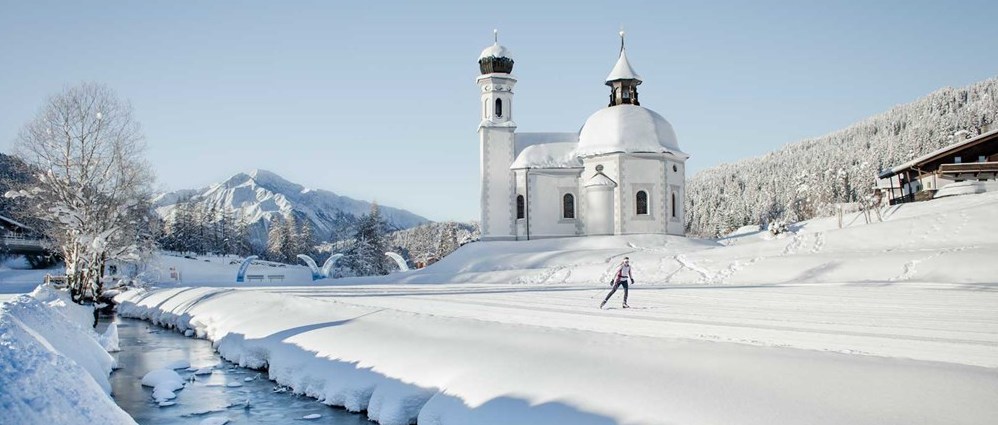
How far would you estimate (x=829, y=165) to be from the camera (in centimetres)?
11650

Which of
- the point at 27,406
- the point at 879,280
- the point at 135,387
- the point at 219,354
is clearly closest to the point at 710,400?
the point at 27,406

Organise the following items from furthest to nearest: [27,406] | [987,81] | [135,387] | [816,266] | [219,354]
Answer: [987,81] → [816,266] → [219,354] → [135,387] → [27,406]

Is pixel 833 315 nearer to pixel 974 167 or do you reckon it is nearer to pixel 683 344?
pixel 683 344

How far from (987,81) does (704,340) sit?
651 ft

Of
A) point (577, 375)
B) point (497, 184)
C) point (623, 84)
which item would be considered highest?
point (623, 84)

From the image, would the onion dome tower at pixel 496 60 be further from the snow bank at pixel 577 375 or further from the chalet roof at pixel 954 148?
the snow bank at pixel 577 375

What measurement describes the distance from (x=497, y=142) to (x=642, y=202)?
11277mm

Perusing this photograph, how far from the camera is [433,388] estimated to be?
12.0m

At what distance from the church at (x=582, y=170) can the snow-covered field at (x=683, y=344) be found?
1581 centimetres

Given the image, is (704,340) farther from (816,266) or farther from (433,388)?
(816,266)

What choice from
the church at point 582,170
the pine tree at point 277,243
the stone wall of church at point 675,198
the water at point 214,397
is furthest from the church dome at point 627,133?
the pine tree at point 277,243

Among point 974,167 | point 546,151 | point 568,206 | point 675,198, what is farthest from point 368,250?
point 974,167

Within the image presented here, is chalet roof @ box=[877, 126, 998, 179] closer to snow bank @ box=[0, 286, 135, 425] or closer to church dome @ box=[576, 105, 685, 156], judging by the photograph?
church dome @ box=[576, 105, 685, 156]

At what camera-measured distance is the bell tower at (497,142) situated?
4984 cm
